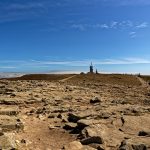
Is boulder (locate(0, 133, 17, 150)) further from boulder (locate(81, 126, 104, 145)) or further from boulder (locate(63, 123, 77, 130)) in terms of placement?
boulder (locate(63, 123, 77, 130))

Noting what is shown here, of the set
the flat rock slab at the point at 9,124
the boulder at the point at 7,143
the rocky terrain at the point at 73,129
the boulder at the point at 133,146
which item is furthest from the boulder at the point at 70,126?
the boulder at the point at 133,146

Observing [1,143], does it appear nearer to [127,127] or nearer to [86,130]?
[86,130]

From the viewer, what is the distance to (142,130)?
12.2 m

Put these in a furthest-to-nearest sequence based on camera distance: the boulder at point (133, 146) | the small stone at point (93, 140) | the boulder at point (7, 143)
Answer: the small stone at point (93, 140), the boulder at point (133, 146), the boulder at point (7, 143)

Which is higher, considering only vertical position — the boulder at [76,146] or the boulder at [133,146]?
the boulder at [133,146]

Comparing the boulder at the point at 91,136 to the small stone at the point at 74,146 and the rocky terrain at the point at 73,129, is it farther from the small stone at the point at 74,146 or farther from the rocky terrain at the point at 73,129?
the small stone at the point at 74,146

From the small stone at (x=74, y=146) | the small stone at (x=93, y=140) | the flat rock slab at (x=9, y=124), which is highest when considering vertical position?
the flat rock slab at (x=9, y=124)

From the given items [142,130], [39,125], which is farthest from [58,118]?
[142,130]

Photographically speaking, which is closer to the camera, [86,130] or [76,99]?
[86,130]

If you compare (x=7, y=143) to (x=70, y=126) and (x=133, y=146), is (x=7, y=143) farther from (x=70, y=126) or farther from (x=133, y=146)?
(x=70, y=126)

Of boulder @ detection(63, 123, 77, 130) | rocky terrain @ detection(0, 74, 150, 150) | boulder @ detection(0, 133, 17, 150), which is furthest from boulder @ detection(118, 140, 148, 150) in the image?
boulder @ detection(63, 123, 77, 130)

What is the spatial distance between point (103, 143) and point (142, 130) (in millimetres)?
1939

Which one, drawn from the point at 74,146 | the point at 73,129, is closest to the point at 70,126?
the point at 73,129

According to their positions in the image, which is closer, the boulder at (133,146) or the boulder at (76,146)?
the boulder at (133,146)
